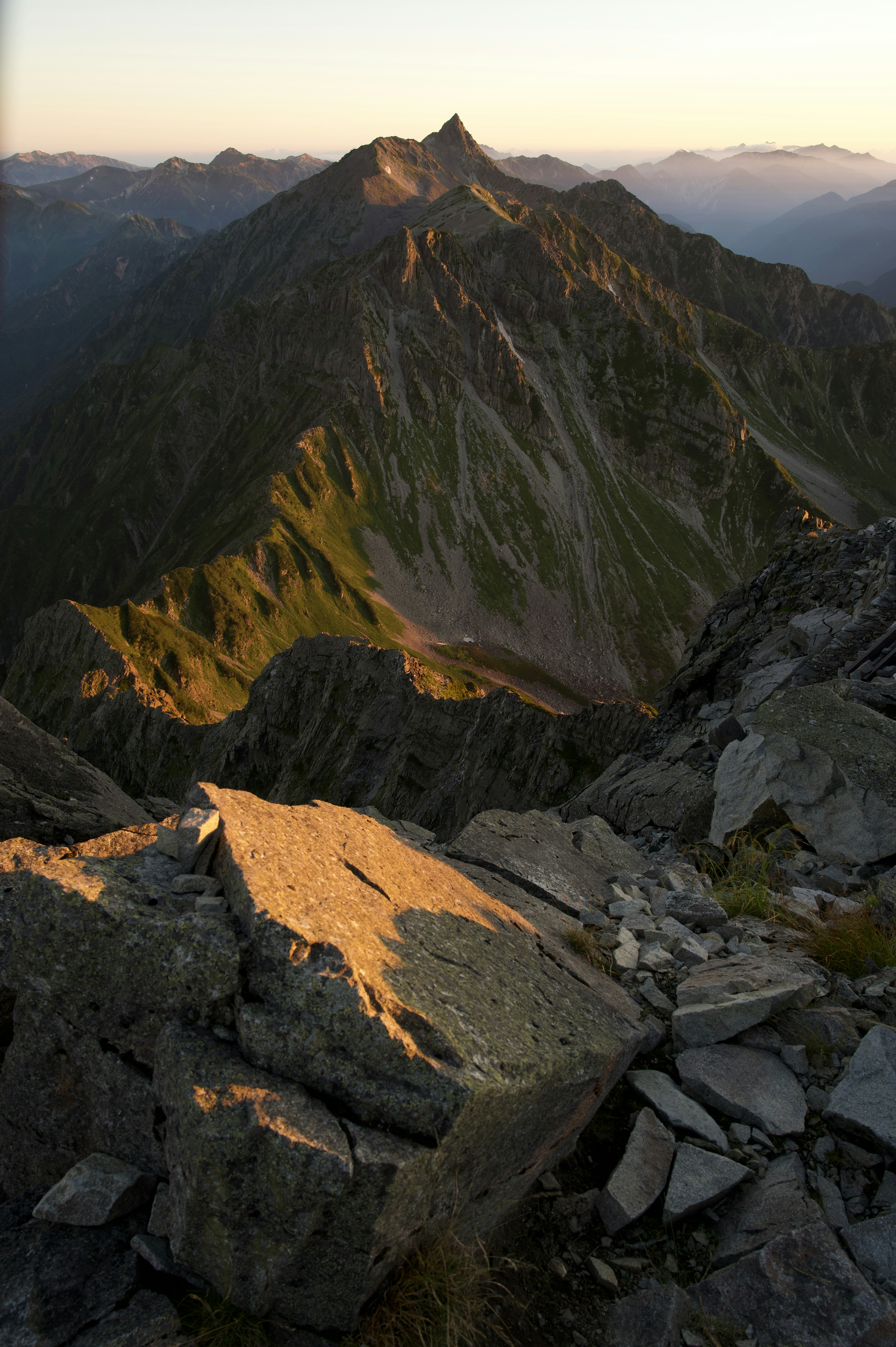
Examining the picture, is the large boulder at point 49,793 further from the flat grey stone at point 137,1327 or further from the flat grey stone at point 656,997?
the flat grey stone at point 656,997

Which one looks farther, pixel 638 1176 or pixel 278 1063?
pixel 638 1176

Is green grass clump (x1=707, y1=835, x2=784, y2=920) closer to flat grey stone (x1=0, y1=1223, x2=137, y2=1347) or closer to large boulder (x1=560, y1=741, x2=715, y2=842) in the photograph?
large boulder (x1=560, y1=741, x2=715, y2=842)

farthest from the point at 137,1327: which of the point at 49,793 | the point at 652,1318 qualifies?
the point at 49,793

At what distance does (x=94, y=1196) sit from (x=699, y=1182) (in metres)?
5.63

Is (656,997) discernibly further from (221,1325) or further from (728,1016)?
(221,1325)

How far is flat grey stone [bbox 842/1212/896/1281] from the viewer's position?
18.7 ft

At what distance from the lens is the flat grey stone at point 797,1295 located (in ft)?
17.5

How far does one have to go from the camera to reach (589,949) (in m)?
9.98

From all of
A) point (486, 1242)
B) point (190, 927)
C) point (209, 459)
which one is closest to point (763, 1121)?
point (486, 1242)

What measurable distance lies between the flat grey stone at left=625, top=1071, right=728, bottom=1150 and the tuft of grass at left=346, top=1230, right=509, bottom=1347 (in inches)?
98.0

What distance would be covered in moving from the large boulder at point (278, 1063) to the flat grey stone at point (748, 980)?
1151mm

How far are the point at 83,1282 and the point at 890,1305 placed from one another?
647 centimetres

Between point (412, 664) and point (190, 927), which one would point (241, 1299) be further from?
point (412, 664)

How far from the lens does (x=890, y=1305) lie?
5.34m
